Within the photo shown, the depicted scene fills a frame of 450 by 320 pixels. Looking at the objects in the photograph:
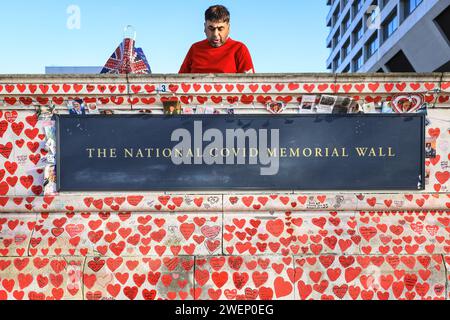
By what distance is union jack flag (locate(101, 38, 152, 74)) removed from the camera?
3.88 meters

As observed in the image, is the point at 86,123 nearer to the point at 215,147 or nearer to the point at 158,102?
the point at 158,102

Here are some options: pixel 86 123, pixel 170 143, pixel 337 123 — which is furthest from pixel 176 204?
pixel 337 123

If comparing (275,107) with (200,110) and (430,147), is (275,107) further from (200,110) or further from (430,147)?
(430,147)

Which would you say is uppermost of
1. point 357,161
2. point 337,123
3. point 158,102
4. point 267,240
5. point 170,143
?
point 158,102

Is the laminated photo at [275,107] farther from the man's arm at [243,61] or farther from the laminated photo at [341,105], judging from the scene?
the man's arm at [243,61]

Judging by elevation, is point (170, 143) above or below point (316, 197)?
above

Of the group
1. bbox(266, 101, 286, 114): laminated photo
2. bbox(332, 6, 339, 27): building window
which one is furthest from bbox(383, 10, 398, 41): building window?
bbox(266, 101, 286, 114): laminated photo

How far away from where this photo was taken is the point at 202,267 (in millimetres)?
3115

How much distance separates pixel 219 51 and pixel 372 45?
32.7 metres

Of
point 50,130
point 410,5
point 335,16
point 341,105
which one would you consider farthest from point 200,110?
point 335,16

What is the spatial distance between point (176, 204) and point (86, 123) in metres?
1.33

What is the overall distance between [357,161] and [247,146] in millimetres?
1209

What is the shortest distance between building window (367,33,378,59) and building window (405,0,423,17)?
21.0ft

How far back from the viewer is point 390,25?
84.2 ft
